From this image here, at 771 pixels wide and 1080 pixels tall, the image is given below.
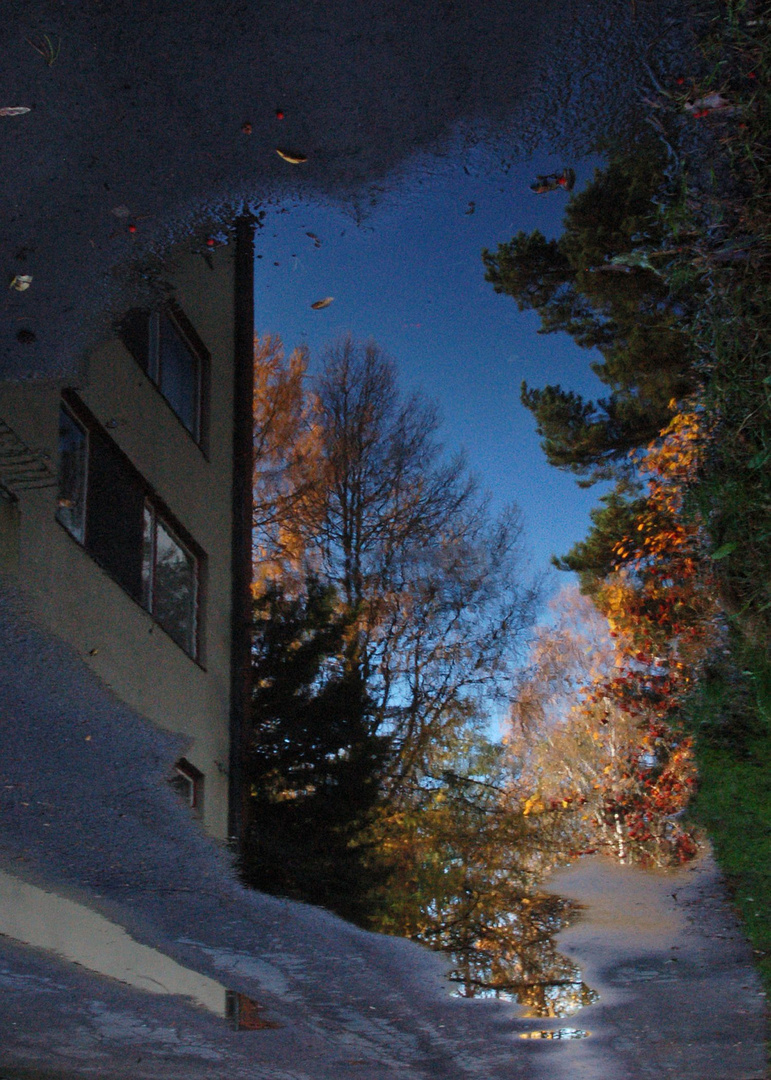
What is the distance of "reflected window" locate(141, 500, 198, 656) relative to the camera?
14.0 ft

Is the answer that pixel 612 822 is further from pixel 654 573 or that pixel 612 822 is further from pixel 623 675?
pixel 654 573

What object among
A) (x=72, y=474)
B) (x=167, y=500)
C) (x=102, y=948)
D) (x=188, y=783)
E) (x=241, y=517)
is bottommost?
(x=102, y=948)

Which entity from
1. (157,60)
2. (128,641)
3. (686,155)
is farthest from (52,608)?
(686,155)

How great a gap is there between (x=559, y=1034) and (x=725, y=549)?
131 inches

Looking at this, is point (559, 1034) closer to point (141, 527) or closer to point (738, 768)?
point (738, 768)

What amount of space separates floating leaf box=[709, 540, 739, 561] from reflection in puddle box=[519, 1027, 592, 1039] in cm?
316

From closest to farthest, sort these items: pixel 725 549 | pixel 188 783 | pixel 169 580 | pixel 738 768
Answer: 1. pixel 725 549
2. pixel 738 768
3. pixel 188 783
4. pixel 169 580

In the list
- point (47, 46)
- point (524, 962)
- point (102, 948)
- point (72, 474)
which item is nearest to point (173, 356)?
point (72, 474)

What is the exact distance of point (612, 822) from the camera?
3.78m

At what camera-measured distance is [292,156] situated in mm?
3682

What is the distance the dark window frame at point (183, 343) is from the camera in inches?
150

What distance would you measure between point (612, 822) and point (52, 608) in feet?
8.22

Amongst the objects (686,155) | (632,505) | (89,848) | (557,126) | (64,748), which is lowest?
(89,848)

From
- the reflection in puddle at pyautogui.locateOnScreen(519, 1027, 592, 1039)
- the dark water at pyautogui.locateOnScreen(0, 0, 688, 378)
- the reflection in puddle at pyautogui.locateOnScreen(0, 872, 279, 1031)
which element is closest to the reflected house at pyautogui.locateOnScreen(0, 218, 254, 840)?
the dark water at pyautogui.locateOnScreen(0, 0, 688, 378)
